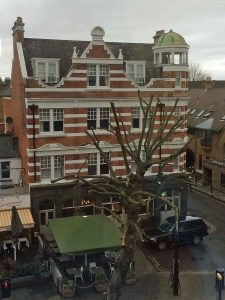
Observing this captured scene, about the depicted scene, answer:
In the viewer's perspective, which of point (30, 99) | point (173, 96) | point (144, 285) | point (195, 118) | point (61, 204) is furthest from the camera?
point (195, 118)

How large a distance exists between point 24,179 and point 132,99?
972 cm

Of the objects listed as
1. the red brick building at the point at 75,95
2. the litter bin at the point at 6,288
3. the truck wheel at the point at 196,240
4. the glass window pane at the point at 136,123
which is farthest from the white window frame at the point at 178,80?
the litter bin at the point at 6,288

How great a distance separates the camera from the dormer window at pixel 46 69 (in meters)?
28.8

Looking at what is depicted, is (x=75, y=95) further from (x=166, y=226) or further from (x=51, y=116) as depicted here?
(x=166, y=226)

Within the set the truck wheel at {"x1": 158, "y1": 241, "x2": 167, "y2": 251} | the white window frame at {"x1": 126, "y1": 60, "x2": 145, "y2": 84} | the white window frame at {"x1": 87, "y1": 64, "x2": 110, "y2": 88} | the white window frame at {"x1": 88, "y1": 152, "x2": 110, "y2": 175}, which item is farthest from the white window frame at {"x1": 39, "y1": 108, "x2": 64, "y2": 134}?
the truck wheel at {"x1": 158, "y1": 241, "x2": 167, "y2": 251}

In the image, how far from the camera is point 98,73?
96.2 feet

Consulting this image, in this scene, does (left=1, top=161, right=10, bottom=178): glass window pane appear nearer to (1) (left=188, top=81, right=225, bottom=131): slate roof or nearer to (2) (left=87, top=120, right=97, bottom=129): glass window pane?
(2) (left=87, top=120, right=97, bottom=129): glass window pane

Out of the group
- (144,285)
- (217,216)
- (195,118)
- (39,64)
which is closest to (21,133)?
(39,64)

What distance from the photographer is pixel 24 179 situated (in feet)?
98.5

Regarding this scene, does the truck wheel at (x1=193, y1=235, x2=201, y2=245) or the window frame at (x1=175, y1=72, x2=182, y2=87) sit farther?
the window frame at (x1=175, y1=72, x2=182, y2=87)

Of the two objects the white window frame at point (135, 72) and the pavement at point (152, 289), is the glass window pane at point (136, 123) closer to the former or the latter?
the white window frame at point (135, 72)

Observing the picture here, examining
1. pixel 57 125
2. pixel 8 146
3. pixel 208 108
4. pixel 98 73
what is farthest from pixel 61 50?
pixel 208 108

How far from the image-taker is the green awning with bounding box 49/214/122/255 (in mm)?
21600

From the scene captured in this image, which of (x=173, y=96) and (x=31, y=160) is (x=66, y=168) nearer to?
(x=31, y=160)
